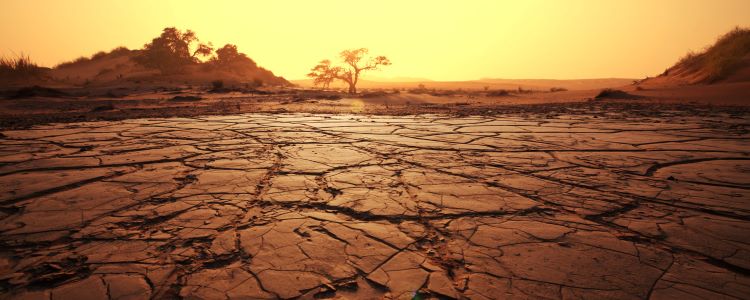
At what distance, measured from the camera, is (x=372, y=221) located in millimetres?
1787

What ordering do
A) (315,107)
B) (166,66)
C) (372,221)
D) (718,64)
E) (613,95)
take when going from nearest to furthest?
1. (372,221)
2. (315,107)
3. (613,95)
4. (718,64)
5. (166,66)

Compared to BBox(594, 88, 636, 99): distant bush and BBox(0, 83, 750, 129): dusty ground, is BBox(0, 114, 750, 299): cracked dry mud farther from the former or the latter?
BBox(594, 88, 636, 99): distant bush

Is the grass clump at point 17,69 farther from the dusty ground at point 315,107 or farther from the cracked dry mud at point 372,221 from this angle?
the cracked dry mud at point 372,221

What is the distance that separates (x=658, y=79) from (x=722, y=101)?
25.6 feet

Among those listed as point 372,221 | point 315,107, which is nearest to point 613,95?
point 315,107

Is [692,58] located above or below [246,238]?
above

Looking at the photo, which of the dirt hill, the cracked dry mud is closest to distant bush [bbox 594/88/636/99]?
the dirt hill

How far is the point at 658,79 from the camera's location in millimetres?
15523

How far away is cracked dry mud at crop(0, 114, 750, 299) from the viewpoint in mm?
1280

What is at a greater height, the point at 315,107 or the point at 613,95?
the point at 613,95

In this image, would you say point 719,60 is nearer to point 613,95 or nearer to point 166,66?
point 613,95

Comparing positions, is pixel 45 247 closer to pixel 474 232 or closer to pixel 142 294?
pixel 142 294

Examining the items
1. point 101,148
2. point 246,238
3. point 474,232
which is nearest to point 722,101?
point 474,232

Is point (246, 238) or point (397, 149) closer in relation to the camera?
point (246, 238)
